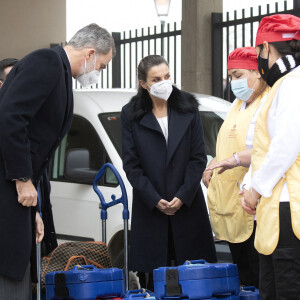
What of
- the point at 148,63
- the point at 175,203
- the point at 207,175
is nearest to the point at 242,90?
the point at 207,175

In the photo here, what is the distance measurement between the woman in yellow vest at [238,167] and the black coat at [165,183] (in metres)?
0.18

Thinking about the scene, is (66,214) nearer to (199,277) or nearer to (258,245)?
(199,277)

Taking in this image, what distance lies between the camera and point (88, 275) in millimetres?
4734

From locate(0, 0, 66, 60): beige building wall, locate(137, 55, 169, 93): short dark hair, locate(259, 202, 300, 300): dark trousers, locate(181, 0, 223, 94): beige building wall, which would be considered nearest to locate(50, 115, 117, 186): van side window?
locate(137, 55, 169, 93): short dark hair

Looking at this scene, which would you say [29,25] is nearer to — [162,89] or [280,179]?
[162,89]

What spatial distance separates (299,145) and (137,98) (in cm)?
214

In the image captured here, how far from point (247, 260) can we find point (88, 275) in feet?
3.50

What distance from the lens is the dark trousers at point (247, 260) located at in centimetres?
500

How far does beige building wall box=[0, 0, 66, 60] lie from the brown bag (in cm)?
1238

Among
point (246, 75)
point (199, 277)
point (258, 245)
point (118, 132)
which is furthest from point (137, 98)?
point (258, 245)

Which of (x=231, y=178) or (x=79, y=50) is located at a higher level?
(x=79, y=50)

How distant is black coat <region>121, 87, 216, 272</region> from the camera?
5445 mm

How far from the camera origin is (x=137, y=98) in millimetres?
5695

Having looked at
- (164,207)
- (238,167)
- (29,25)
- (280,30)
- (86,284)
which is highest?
(29,25)
